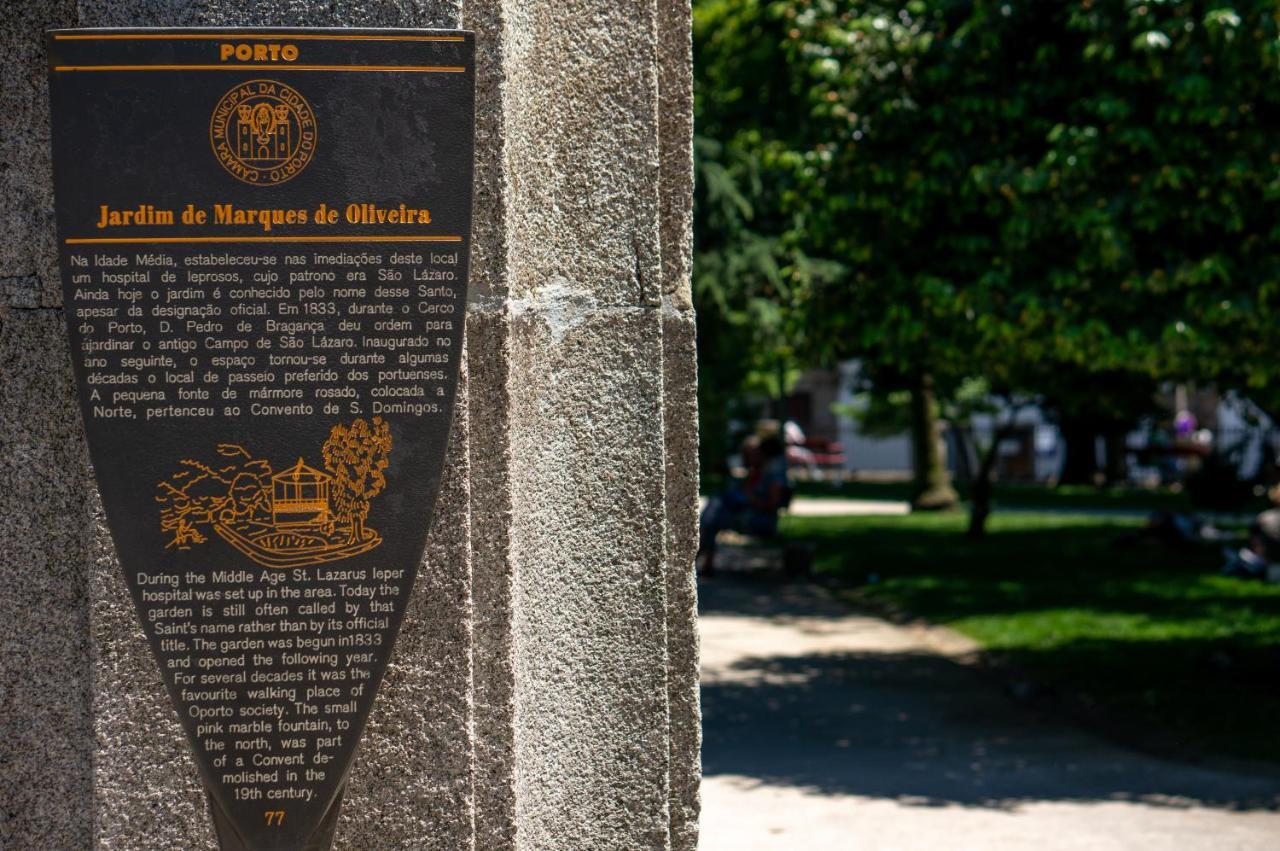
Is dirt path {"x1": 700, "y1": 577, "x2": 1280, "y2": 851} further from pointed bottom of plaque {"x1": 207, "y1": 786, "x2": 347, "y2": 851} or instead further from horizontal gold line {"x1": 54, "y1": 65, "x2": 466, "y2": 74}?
horizontal gold line {"x1": 54, "y1": 65, "x2": 466, "y2": 74}

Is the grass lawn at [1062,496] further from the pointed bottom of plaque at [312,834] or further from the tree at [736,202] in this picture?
the pointed bottom of plaque at [312,834]

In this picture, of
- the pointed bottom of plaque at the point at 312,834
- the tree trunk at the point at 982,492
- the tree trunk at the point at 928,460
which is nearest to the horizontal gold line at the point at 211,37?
the pointed bottom of plaque at the point at 312,834

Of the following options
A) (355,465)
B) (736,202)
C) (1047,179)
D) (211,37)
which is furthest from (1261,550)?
(211,37)

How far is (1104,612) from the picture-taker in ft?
44.1

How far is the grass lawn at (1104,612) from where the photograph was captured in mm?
9336

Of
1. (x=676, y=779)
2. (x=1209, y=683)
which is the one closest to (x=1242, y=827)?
(x=1209, y=683)

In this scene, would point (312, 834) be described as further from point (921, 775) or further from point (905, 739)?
point (905, 739)

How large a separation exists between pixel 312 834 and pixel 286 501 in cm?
74

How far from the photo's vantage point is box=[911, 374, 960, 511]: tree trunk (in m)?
24.9

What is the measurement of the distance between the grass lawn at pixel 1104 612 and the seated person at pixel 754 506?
108 cm

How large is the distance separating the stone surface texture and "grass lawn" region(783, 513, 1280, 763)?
5782 millimetres

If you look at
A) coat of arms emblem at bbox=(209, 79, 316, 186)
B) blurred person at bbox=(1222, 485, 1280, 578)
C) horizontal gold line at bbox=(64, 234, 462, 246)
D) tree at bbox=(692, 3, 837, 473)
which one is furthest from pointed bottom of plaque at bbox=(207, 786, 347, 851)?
tree at bbox=(692, 3, 837, 473)

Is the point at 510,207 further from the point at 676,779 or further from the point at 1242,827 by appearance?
the point at 1242,827

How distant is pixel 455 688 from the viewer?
11.0ft
